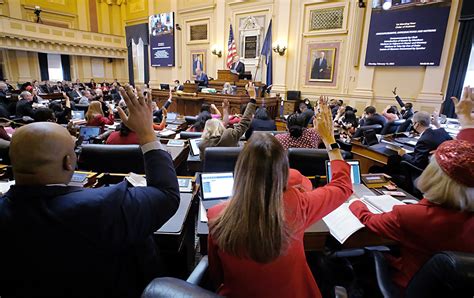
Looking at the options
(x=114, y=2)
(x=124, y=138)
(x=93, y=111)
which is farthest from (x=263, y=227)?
(x=114, y=2)

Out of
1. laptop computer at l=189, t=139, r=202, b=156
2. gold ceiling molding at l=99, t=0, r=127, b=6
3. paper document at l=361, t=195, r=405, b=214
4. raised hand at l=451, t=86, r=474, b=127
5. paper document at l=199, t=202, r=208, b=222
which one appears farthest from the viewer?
gold ceiling molding at l=99, t=0, r=127, b=6

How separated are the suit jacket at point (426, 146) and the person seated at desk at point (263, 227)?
2.50 metres

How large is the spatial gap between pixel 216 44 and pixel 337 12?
188 inches

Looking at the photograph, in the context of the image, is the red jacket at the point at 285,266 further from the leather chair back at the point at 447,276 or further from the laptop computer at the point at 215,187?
the laptop computer at the point at 215,187

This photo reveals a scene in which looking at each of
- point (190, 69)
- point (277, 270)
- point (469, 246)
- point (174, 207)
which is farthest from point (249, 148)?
point (190, 69)

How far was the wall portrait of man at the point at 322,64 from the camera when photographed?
818 cm

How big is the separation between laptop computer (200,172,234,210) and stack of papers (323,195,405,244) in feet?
2.25

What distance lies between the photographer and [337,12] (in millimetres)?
7844

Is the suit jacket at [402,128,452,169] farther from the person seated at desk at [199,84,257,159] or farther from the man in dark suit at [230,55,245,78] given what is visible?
the man in dark suit at [230,55,245,78]

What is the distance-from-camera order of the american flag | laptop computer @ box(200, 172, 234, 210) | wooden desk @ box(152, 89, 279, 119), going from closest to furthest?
laptop computer @ box(200, 172, 234, 210) → wooden desk @ box(152, 89, 279, 119) → the american flag

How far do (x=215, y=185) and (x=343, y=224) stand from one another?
86cm

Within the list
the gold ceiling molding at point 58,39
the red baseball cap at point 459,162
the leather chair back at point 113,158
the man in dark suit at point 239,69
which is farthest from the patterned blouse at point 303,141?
the gold ceiling molding at point 58,39

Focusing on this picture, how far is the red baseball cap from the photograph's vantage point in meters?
1.10

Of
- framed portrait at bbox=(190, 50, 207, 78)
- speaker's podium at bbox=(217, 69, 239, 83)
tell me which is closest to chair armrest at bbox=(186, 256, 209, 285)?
speaker's podium at bbox=(217, 69, 239, 83)
